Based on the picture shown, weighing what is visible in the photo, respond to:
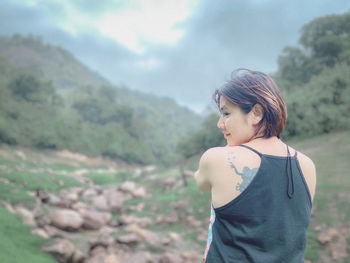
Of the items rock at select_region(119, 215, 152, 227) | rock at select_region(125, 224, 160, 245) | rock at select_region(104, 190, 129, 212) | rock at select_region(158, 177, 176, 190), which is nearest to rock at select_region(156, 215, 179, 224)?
rock at select_region(119, 215, 152, 227)

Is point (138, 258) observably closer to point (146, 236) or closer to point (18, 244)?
point (146, 236)

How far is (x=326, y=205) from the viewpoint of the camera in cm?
643

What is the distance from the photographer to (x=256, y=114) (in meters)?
1.17

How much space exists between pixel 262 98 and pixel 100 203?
11.1 metres

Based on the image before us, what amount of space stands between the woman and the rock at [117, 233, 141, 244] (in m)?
5.11

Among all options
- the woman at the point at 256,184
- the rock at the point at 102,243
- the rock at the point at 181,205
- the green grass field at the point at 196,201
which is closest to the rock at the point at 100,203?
the green grass field at the point at 196,201

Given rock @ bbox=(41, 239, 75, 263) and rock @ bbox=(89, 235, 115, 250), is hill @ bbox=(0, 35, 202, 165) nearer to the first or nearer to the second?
rock @ bbox=(89, 235, 115, 250)

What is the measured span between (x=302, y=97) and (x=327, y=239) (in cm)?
960

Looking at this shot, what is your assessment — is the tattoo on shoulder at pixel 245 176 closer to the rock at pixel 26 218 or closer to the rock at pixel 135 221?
the rock at pixel 26 218

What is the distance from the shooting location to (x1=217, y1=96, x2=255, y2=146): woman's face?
1.18 metres

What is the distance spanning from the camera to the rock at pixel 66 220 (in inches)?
264

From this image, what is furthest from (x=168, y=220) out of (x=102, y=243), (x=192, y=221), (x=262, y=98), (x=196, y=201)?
(x=262, y=98)

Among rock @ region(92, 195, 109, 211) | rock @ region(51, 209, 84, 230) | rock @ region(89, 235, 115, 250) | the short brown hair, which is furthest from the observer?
rock @ region(92, 195, 109, 211)

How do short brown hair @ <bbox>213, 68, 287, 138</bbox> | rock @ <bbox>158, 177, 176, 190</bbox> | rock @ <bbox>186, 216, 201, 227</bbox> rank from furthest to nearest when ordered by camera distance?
rock @ <bbox>158, 177, 176, 190</bbox> < rock @ <bbox>186, 216, 201, 227</bbox> < short brown hair @ <bbox>213, 68, 287, 138</bbox>
